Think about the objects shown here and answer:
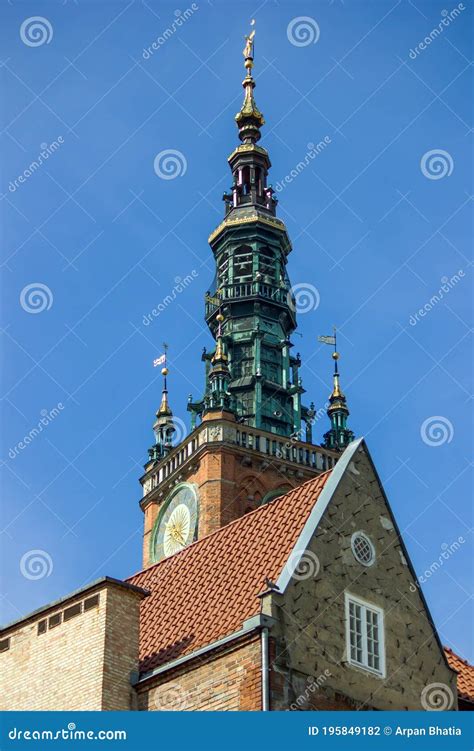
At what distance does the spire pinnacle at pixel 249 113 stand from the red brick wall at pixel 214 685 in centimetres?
5246

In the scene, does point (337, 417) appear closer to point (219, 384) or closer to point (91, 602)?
point (219, 384)

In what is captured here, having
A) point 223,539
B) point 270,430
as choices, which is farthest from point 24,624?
point 270,430

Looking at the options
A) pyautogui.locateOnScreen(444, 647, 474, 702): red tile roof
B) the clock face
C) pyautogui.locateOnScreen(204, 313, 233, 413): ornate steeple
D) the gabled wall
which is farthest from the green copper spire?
the gabled wall

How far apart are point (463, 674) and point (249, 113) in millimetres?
49177

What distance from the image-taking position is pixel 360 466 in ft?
118

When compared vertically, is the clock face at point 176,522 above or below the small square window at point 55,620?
above

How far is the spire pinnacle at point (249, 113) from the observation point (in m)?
82.4

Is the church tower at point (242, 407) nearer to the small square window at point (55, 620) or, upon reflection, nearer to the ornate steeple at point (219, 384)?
the ornate steeple at point (219, 384)

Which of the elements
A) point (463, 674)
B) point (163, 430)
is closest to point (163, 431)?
point (163, 430)

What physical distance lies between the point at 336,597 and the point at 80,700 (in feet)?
18.8

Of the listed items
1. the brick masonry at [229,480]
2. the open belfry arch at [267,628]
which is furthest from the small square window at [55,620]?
the brick masonry at [229,480]

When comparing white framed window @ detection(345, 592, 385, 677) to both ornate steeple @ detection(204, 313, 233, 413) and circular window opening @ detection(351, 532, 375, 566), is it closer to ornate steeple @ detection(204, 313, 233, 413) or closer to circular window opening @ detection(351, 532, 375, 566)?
circular window opening @ detection(351, 532, 375, 566)

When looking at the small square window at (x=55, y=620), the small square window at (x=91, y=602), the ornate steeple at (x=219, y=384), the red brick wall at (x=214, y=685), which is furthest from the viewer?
the ornate steeple at (x=219, y=384)

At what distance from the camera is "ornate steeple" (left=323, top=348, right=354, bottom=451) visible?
244 ft
